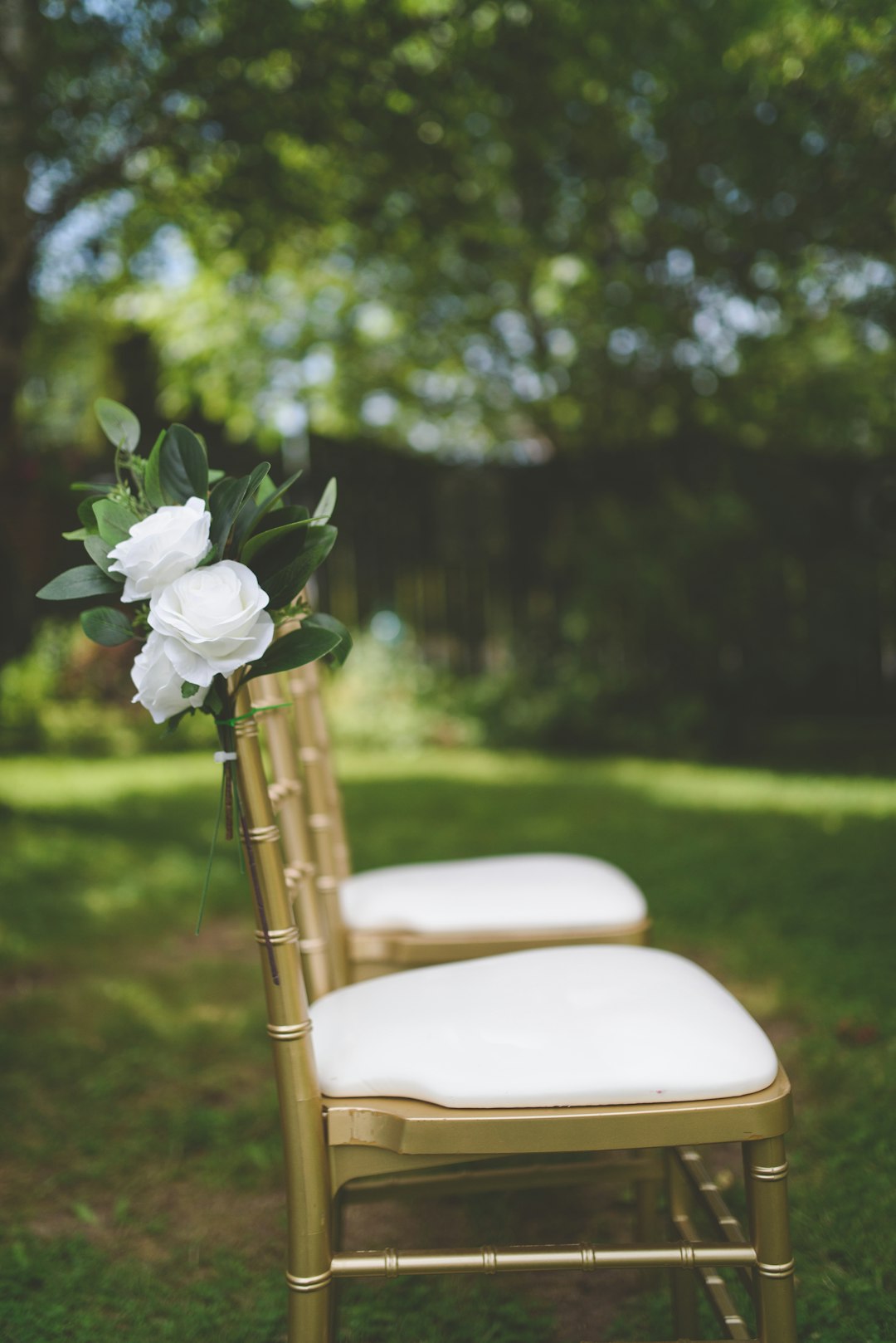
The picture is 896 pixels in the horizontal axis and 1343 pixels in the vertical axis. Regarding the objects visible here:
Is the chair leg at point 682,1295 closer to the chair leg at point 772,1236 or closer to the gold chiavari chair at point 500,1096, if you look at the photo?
the gold chiavari chair at point 500,1096

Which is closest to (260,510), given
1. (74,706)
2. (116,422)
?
(116,422)

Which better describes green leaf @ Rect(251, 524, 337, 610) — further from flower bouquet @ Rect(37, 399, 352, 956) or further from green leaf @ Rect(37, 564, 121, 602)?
green leaf @ Rect(37, 564, 121, 602)

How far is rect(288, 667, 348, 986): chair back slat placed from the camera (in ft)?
5.79

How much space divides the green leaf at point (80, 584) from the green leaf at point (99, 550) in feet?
0.04

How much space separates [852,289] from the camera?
347 centimetres

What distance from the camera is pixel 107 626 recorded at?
118 centimetres

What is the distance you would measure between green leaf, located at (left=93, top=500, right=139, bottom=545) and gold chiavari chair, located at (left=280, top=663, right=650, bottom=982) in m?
0.62

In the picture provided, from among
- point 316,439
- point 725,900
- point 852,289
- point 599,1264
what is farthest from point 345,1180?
point 316,439

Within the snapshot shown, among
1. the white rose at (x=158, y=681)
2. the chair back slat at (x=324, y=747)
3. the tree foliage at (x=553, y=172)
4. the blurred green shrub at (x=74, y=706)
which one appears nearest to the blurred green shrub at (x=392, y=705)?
the blurred green shrub at (x=74, y=706)

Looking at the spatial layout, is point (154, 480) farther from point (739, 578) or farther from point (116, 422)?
point (739, 578)

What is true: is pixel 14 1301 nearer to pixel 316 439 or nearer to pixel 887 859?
pixel 887 859

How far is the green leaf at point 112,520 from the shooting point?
1125mm

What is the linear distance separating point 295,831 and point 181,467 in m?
0.61

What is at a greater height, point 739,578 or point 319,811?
point 739,578
